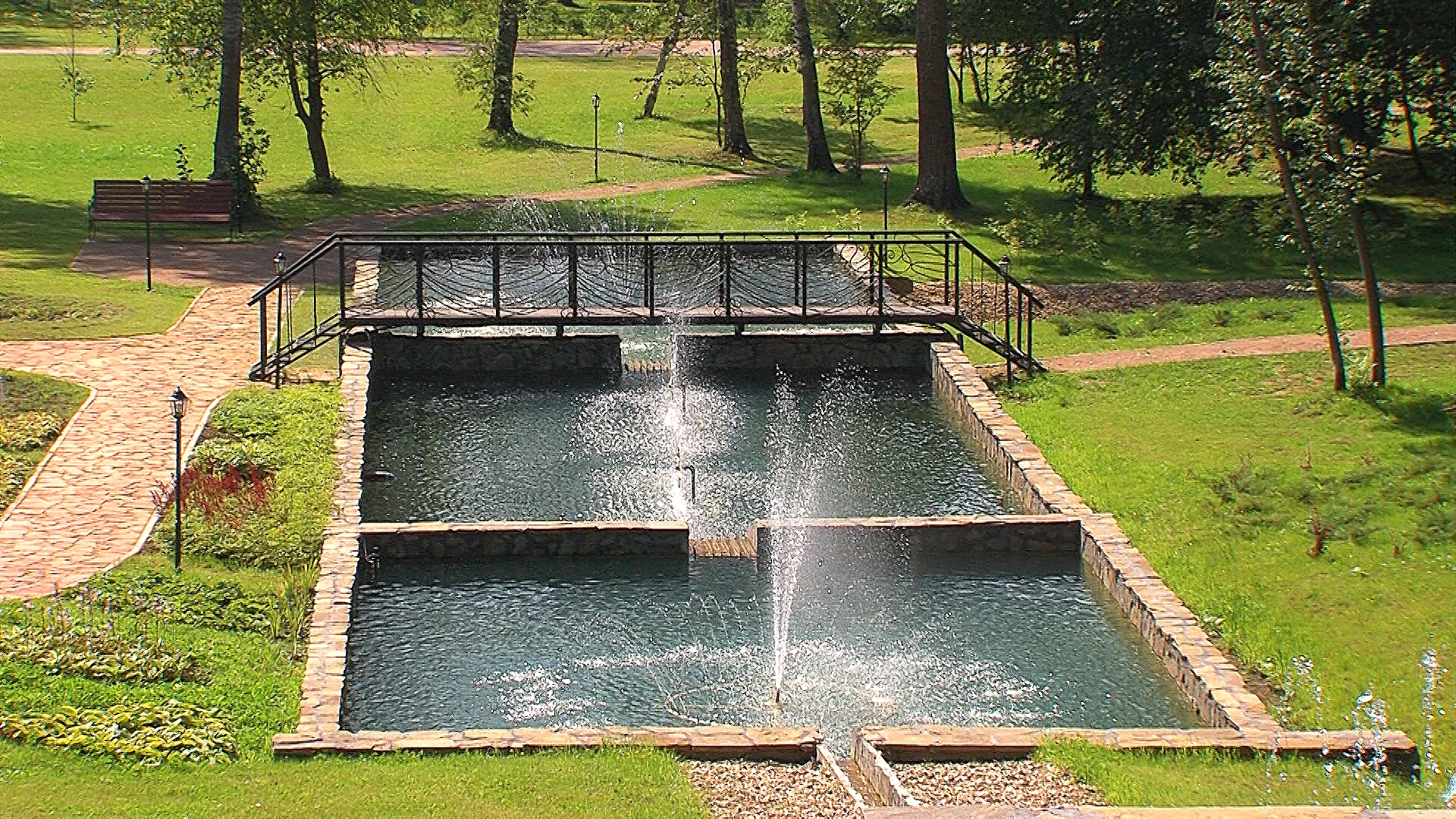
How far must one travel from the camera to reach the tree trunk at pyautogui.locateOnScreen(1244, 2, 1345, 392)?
1944cm

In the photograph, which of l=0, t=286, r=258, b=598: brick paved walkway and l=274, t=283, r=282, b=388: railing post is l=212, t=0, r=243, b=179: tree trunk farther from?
l=274, t=283, r=282, b=388: railing post

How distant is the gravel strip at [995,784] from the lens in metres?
11.0

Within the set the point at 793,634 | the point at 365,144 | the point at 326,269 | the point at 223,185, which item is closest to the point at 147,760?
the point at 793,634

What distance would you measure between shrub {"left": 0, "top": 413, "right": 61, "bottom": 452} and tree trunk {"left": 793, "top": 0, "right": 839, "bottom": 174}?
18.5 m

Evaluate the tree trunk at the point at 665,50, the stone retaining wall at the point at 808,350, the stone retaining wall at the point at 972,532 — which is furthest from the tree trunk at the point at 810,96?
the stone retaining wall at the point at 972,532

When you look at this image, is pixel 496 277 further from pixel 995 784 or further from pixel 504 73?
pixel 504 73

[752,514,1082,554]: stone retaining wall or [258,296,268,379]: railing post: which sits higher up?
[258,296,268,379]: railing post

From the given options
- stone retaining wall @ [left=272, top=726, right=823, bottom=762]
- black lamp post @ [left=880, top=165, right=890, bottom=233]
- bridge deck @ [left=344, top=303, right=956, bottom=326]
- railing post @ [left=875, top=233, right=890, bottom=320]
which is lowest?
stone retaining wall @ [left=272, top=726, right=823, bottom=762]

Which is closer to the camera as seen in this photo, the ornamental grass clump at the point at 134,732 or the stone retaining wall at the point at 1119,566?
the ornamental grass clump at the point at 134,732

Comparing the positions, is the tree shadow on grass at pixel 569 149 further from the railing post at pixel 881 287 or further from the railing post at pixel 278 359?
the railing post at pixel 278 359

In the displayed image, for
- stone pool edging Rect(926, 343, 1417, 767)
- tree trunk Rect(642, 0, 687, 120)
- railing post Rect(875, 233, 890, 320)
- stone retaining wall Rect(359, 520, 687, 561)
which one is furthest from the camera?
tree trunk Rect(642, 0, 687, 120)

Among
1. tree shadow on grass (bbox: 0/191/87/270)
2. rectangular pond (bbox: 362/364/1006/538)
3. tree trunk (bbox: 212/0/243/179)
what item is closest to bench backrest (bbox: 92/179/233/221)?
tree trunk (bbox: 212/0/243/179)

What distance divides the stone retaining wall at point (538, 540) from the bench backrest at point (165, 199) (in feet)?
45.2

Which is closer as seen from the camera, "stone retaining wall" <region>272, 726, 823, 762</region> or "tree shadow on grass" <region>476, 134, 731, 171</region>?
"stone retaining wall" <region>272, 726, 823, 762</region>
